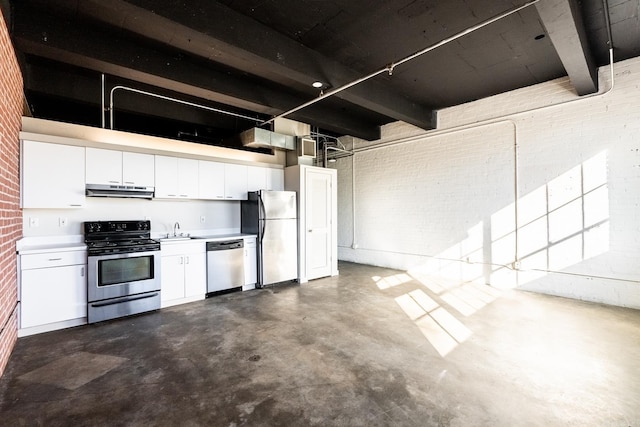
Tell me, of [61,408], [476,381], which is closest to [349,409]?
[476,381]

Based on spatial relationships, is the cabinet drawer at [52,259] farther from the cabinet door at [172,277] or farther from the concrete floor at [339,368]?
the cabinet door at [172,277]

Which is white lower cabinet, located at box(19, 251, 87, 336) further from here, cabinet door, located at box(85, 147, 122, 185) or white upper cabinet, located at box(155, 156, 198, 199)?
white upper cabinet, located at box(155, 156, 198, 199)

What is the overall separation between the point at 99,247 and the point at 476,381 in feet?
14.4

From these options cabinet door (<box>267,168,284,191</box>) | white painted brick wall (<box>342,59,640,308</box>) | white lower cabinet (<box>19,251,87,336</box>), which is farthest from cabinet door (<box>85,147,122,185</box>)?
white painted brick wall (<box>342,59,640,308</box>)

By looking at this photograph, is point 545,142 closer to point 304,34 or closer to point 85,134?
point 304,34

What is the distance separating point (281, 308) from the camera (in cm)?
421

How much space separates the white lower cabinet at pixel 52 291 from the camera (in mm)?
3264

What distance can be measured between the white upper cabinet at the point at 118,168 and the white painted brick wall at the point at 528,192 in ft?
15.8

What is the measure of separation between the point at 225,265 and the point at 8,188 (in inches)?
108

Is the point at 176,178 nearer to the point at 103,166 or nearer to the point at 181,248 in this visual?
the point at 103,166

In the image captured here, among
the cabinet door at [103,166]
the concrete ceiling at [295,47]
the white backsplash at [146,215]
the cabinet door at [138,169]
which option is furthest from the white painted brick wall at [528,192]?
the cabinet door at [103,166]

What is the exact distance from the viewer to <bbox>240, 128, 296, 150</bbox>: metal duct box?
17.8ft

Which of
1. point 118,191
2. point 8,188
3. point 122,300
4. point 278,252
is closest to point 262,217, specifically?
point 278,252

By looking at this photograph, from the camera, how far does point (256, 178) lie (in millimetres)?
5727
